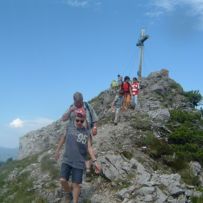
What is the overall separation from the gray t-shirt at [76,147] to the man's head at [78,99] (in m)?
0.93

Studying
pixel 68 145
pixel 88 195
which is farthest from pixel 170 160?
pixel 68 145

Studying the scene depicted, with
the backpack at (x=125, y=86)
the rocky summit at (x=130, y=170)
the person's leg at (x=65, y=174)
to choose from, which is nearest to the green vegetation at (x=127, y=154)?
the rocky summit at (x=130, y=170)

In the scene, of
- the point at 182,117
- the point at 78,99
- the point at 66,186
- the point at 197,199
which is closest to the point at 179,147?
the point at 182,117

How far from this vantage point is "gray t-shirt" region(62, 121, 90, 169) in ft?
30.2

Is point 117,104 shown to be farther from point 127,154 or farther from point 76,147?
point 76,147

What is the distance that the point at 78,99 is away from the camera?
10070mm

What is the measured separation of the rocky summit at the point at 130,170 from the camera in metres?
10.8

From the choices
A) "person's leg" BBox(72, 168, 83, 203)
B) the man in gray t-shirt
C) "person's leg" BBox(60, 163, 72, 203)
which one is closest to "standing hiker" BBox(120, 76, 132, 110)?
the man in gray t-shirt

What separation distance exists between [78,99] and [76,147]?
137 cm

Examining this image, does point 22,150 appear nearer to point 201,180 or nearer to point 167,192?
point 201,180

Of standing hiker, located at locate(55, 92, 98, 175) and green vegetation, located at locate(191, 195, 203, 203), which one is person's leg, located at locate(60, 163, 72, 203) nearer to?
standing hiker, located at locate(55, 92, 98, 175)

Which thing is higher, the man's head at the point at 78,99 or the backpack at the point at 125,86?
the backpack at the point at 125,86

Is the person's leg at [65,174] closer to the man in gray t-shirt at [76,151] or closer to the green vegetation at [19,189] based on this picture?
the man in gray t-shirt at [76,151]

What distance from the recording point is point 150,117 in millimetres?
18781
